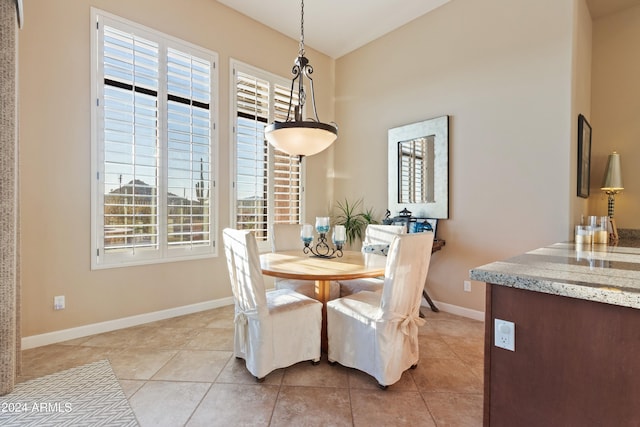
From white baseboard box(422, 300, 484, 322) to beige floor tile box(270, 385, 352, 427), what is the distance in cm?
197

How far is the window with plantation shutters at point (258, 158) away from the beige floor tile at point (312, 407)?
229cm

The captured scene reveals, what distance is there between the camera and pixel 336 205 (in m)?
4.92

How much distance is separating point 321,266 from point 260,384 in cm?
90

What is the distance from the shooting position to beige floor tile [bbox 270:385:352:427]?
1707 mm

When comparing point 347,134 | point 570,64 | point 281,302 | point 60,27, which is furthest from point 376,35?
point 281,302

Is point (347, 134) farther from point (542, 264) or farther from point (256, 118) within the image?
point (542, 264)

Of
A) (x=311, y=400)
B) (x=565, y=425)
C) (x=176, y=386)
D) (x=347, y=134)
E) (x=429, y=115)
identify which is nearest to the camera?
(x=565, y=425)

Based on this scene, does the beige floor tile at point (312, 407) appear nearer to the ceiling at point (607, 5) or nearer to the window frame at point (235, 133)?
the window frame at point (235, 133)

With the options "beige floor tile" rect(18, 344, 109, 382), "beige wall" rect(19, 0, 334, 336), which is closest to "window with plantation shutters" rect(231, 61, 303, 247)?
"beige wall" rect(19, 0, 334, 336)

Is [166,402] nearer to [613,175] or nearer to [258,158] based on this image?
[258,158]

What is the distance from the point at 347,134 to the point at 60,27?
343 cm

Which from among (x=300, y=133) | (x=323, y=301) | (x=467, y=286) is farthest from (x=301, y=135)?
(x=467, y=286)

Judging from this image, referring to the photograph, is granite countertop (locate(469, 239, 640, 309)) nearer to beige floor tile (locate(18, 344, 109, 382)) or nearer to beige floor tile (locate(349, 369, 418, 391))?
beige floor tile (locate(349, 369, 418, 391))

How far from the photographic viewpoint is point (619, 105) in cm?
324
